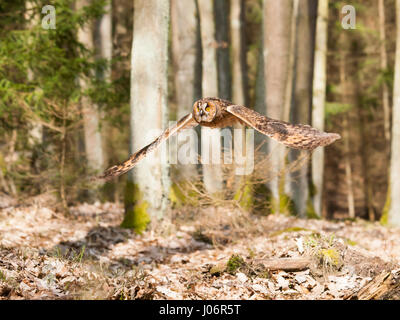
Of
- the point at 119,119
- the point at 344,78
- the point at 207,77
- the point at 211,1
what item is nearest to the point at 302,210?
the point at 207,77

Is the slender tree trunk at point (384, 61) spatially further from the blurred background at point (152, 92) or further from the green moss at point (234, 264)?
the green moss at point (234, 264)

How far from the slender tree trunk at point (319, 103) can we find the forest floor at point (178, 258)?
4.33 m

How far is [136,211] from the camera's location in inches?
352

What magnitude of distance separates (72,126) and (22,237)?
314cm

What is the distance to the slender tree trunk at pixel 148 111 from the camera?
883cm

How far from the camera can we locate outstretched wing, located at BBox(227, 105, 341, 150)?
4.61 m

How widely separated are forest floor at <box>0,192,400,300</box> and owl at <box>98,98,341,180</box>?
141cm

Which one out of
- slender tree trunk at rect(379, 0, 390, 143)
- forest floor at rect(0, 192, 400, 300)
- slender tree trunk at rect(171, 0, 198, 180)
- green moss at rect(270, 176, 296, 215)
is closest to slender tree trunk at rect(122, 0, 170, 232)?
forest floor at rect(0, 192, 400, 300)

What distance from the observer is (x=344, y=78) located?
23.8 metres

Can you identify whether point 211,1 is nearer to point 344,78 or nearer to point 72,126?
point 72,126

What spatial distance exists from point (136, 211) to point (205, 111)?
389 centimetres

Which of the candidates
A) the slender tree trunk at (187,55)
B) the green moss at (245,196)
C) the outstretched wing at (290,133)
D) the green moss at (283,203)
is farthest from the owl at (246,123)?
the slender tree trunk at (187,55)

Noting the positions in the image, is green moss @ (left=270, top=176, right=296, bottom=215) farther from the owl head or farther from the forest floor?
the owl head

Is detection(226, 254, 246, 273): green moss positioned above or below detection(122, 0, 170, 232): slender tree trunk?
below
